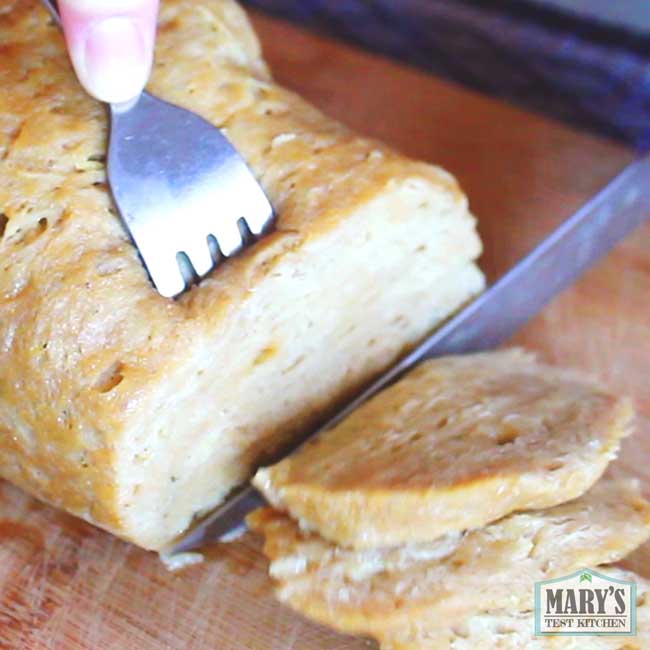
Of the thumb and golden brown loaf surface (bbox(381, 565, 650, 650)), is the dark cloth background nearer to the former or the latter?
the thumb

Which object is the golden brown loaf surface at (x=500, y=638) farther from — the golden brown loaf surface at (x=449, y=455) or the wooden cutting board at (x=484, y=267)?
the wooden cutting board at (x=484, y=267)

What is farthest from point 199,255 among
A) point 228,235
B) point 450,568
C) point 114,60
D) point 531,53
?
point 531,53

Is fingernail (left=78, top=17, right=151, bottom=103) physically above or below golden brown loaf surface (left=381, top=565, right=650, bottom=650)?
above

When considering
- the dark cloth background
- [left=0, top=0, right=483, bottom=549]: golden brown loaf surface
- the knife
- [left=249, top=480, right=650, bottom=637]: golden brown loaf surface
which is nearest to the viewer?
[left=249, top=480, right=650, bottom=637]: golden brown loaf surface

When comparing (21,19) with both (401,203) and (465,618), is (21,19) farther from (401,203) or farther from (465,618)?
(465,618)

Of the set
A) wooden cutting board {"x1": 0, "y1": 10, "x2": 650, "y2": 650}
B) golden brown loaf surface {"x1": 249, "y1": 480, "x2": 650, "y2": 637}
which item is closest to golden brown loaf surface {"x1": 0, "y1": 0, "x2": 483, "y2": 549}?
wooden cutting board {"x1": 0, "y1": 10, "x2": 650, "y2": 650}

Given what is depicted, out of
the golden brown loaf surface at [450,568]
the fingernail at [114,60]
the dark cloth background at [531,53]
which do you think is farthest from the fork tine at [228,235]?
the dark cloth background at [531,53]

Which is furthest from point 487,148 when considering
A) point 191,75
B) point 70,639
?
point 70,639
